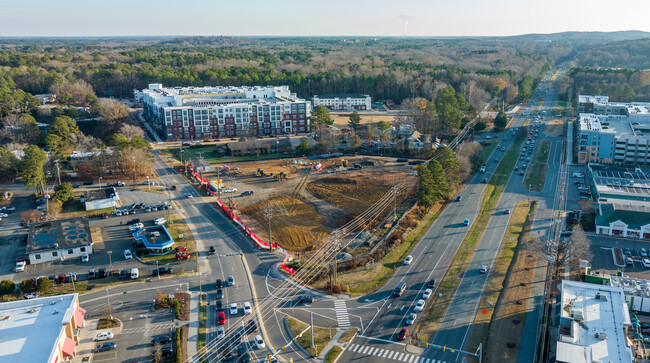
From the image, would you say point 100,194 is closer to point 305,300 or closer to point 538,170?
point 305,300

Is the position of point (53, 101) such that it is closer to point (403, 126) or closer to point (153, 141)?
point (153, 141)

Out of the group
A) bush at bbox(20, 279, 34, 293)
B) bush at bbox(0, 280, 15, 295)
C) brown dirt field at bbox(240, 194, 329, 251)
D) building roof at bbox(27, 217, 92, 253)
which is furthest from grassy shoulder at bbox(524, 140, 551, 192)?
bush at bbox(0, 280, 15, 295)

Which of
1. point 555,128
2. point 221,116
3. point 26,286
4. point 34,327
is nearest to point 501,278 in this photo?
point 34,327

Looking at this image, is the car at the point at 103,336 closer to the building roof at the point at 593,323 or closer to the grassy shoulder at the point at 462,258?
the grassy shoulder at the point at 462,258

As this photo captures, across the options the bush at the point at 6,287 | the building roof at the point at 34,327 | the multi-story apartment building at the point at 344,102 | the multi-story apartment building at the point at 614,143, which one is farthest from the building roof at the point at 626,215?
the multi-story apartment building at the point at 344,102

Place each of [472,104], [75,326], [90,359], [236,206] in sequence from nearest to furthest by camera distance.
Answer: [90,359] → [75,326] → [236,206] → [472,104]

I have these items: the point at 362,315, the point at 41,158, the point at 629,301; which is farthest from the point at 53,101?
the point at 629,301
